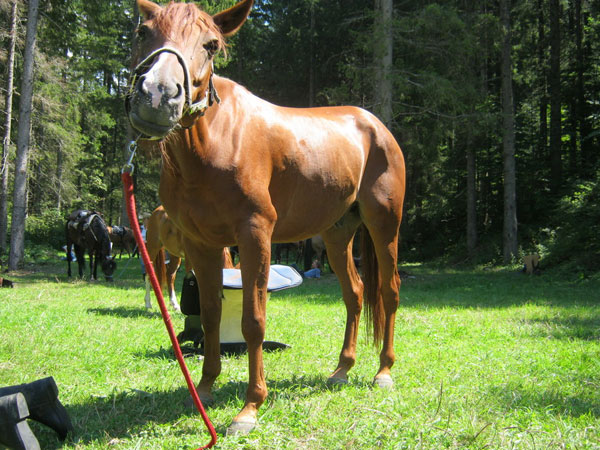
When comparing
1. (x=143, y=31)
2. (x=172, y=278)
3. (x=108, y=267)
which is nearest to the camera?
(x=143, y=31)

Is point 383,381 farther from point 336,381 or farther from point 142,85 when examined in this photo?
point 142,85

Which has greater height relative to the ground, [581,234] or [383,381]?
[581,234]

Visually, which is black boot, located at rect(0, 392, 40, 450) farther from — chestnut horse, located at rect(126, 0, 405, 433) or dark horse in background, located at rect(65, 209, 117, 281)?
dark horse in background, located at rect(65, 209, 117, 281)

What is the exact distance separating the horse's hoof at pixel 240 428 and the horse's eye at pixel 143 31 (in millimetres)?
2077

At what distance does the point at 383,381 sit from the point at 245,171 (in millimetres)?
1882

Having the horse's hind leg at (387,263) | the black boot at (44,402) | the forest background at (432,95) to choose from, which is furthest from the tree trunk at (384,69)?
the black boot at (44,402)

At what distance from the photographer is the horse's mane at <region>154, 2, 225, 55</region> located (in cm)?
241

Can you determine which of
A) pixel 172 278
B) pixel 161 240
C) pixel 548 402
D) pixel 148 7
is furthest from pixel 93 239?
pixel 548 402

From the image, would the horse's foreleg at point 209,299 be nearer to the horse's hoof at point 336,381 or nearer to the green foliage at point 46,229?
the horse's hoof at point 336,381

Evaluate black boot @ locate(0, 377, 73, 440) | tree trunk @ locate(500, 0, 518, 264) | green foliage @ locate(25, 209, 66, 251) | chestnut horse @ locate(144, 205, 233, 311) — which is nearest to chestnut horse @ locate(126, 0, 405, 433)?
black boot @ locate(0, 377, 73, 440)

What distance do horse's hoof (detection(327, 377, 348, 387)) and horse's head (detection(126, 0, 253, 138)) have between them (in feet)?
7.15

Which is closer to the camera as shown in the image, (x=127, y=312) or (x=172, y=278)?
(x=127, y=312)

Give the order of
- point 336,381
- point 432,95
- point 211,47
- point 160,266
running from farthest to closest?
point 432,95 → point 160,266 → point 336,381 → point 211,47

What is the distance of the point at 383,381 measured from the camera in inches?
141
